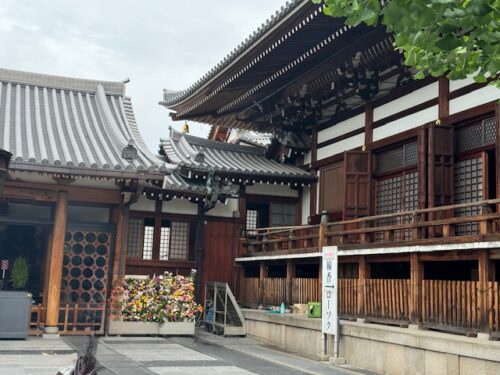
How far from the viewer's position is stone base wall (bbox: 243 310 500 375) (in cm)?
884

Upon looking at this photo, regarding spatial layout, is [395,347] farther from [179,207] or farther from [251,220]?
[251,220]

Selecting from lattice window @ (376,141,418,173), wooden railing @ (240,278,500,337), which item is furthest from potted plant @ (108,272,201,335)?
lattice window @ (376,141,418,173)

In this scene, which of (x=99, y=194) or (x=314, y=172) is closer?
(x=99, y=194)

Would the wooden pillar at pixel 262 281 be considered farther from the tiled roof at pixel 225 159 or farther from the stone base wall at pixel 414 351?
the stone base wall at pixel 414 351

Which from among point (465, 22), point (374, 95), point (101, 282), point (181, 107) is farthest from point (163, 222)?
point (465, 22)

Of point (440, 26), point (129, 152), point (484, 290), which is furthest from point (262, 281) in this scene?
point (440, 26)

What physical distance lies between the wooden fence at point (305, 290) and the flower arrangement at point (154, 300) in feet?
8.50

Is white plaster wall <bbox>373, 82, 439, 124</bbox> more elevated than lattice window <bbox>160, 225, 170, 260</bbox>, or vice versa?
white plaster wall <bbox>373, 82, 439, 124</bbox>

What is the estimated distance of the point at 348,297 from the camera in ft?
41.6

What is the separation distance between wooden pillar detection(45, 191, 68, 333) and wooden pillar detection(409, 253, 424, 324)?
7834 millimetres

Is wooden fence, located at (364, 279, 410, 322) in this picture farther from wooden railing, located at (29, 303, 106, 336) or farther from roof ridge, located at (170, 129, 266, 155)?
roof ridge, located at (170, 129, 266, 155)

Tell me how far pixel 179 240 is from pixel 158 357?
6.55m

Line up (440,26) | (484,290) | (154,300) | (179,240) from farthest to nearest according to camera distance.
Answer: (179,240)
(154,300)
(484,290)
(440,26)

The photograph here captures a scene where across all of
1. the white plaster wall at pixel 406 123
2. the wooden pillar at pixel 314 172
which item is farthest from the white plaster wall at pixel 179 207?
the white plaster wall at pixel 406 123
